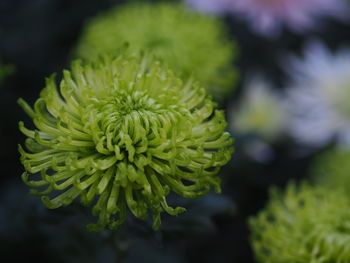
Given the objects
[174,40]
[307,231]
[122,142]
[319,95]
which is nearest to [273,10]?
[319,95]

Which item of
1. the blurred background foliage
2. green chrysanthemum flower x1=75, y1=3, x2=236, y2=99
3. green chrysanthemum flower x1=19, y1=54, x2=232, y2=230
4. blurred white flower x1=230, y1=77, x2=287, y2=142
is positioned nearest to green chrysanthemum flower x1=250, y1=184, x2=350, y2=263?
the blurred background foliage

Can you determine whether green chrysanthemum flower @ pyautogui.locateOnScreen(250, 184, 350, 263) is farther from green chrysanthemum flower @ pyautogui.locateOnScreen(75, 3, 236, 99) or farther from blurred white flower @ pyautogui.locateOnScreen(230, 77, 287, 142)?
blurred white flower @ pyautogui.locateOnScreen(230, 77, 287, 142)

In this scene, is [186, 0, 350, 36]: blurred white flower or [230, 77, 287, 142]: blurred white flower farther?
[230, 77, 287, 142]: blurred white flower

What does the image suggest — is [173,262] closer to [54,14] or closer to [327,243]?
[327,243]

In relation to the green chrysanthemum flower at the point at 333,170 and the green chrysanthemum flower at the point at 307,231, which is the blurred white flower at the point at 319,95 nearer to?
the green chrysanthemum flower at the point at 333,170

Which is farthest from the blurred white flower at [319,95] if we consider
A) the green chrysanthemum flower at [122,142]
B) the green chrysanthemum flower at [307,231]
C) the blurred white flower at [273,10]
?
the green chrysanthemum flower at [122,142]

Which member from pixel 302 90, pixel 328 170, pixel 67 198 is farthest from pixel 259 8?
pixel 67 198
